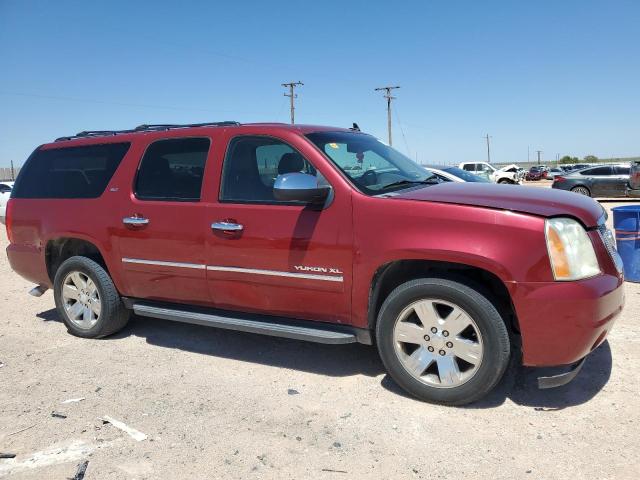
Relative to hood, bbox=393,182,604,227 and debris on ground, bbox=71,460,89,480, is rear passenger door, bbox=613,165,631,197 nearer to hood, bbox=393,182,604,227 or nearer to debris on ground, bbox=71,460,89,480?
hood, bbox=393,182,604,227

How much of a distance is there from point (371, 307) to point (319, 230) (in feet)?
2.10

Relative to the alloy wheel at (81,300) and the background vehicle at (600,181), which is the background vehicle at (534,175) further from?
the alloy wheel at (81,300)

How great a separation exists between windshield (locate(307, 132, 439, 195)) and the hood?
251 millimetres

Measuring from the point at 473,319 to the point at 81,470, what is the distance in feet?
7.79

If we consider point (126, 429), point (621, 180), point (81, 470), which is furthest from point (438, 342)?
point (621, 180)

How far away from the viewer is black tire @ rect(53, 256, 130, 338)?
476 cm

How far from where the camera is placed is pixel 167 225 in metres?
4.22

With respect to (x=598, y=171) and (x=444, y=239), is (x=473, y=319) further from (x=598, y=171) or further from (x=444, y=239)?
(x=598, y=171)

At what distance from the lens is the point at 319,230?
3.56 metres

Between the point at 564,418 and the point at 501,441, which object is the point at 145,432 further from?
the point at 564,418

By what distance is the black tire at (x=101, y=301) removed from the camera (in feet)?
15.6

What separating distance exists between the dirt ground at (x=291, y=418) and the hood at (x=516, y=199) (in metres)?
1.21

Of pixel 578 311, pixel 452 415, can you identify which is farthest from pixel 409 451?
pixel 578 311

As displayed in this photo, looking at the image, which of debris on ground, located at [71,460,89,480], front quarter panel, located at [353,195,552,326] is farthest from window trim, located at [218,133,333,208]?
debris on ground, located at [71,460,89,480]
